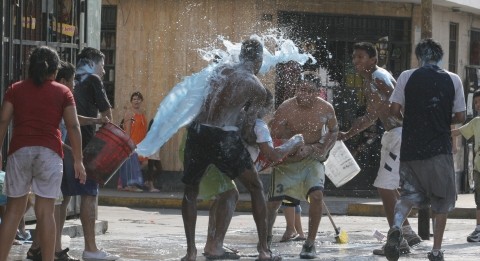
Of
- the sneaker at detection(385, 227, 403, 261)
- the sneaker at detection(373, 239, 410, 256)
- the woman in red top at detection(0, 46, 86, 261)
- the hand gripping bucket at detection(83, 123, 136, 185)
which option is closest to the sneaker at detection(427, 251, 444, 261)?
the sneaker at detection(385, 227, 403, 261)

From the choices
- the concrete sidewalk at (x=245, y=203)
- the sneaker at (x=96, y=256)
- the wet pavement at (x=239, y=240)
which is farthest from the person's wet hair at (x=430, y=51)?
the concrete sidewalk at (x=245, y=203)

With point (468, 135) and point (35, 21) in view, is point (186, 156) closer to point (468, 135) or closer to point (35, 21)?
point (35, 21)

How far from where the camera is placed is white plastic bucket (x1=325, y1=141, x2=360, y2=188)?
13.8m

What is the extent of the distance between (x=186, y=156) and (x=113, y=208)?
8.78 m

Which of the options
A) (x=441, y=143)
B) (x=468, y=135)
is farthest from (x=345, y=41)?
(x=441, y=143)

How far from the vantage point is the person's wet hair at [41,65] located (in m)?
10.0

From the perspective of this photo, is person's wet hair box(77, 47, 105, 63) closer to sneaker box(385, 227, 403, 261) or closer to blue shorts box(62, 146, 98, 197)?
blue shorts box(62, 146, 98, 197)

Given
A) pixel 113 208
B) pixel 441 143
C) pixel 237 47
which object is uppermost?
pixel 237 47

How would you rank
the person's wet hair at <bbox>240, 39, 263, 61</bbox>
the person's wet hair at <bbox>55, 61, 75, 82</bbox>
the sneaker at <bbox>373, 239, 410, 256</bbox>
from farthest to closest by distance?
the sneaker at <bbox>373, 239, 410, 256</bbox>, the person's wet hair at <bbox>240, 39, 263, 61</bbox>, the person's wet hair at <bbox>55, 61, 75, 82</bbox>

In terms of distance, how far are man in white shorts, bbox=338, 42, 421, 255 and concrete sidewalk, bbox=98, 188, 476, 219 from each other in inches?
251

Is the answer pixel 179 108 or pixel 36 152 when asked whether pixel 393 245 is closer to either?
A: pixel 179 108

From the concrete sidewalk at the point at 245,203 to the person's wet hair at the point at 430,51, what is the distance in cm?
783

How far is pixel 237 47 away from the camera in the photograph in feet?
40.5

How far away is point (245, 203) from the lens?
797 inches
